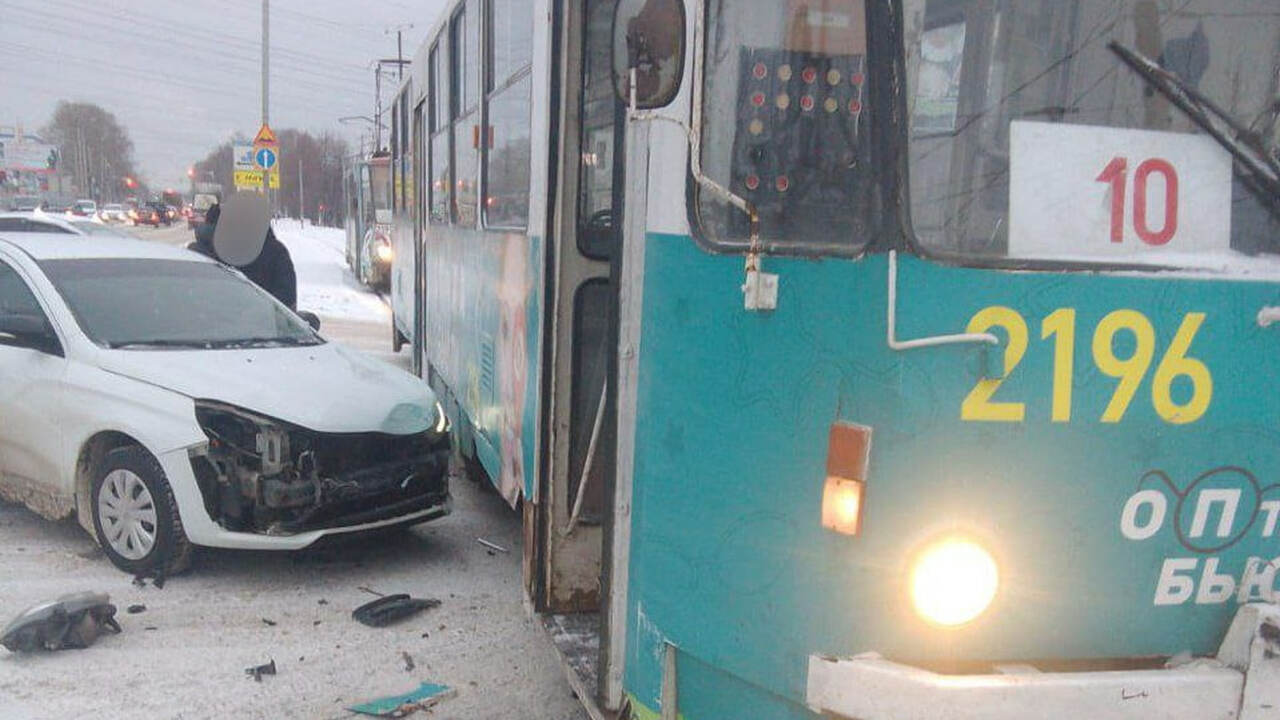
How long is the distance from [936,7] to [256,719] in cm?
340

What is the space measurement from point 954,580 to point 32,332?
17.0 feet

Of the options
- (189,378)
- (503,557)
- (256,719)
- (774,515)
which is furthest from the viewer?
(503,557)

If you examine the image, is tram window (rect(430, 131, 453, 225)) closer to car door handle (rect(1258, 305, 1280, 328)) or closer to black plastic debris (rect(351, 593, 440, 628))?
black plastic debris (rect(351, 593, 440, 628))

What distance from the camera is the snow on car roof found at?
6.10 metres

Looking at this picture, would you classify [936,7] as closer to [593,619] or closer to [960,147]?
[960,147]

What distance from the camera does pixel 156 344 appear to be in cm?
560

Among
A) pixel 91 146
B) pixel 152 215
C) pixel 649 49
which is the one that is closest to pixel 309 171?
pixel 152 215

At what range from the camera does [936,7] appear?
233cm

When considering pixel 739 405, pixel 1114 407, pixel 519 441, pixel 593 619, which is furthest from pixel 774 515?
pixel 519 441

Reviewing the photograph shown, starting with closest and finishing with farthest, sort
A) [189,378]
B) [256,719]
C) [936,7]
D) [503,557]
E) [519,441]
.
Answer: [936,7] → [256,719] → [519,441] → [189,378] → [503,557]

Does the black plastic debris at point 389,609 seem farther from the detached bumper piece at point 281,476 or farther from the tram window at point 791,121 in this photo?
the tram window at point 791,121

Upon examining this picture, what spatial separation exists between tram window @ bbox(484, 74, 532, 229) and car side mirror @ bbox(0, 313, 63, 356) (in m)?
2.50

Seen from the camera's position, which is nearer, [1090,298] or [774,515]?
[1090,298]

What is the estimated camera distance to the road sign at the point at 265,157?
19984mm
